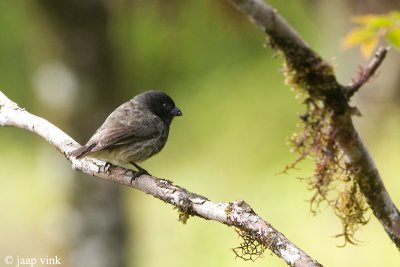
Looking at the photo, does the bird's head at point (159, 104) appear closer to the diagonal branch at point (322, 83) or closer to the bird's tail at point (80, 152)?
the bird's tail at point (80, 152)

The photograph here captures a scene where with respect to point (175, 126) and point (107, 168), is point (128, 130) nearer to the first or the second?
point (107, 168)


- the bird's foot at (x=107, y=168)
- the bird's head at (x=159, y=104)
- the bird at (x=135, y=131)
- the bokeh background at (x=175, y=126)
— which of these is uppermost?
the bokeh background at (x=175, y=126)

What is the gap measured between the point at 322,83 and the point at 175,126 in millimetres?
8931

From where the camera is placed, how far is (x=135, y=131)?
4.84 metres

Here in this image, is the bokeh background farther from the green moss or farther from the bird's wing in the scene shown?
the bird's wing

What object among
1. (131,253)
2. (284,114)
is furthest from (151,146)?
(284,114)

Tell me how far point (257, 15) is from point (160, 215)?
7.11 meters

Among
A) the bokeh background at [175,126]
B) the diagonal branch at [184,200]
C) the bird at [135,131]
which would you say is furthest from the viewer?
the bokeh background at [175,126]

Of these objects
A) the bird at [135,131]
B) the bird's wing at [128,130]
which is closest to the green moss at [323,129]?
the bird at [135,131]

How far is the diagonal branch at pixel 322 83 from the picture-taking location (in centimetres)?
204

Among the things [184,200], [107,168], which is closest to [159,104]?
[107,168]

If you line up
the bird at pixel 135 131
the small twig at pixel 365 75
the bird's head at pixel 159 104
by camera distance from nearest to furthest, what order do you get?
1. the small twig at pixel 365 75
2. the bird at pixel 135 131
3. the bird's head at pixel 159 104

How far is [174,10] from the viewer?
237 inches

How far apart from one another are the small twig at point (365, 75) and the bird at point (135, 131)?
92.3 inches
